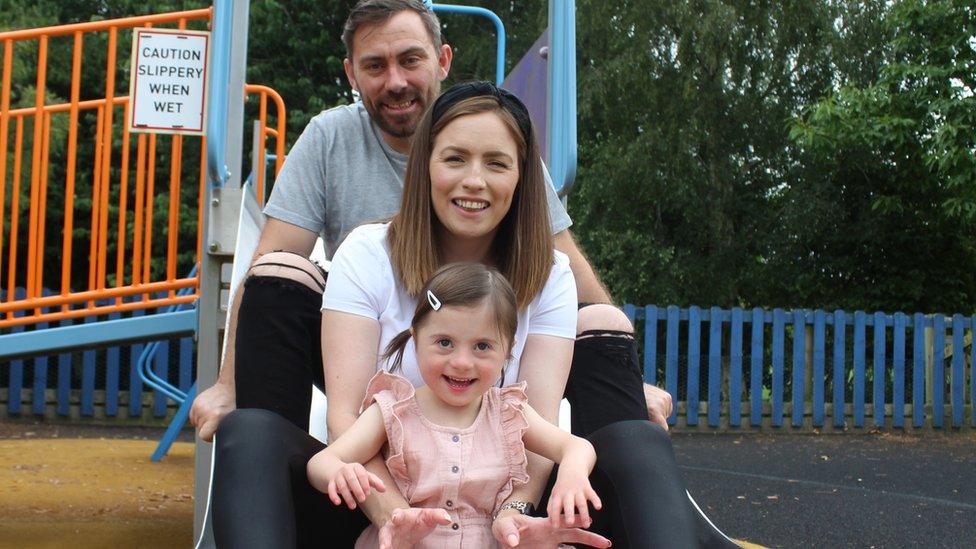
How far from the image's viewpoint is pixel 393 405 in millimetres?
1664

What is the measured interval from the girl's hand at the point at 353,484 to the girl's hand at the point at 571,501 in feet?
0.79

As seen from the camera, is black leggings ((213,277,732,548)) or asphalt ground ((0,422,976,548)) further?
asphalt ground ((0,422,976,548))

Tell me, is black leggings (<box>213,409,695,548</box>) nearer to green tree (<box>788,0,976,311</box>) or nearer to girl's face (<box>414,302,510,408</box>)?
girl's face (<box>414,302,510,408</box>)

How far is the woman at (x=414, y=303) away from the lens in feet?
5.14

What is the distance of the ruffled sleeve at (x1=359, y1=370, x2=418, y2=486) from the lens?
1.65m

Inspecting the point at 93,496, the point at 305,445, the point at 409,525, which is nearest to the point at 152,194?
the point at 93,496

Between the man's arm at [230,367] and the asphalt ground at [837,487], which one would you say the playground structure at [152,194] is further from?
the asphalt ground at [837,487]

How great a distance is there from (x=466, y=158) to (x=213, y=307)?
983mm

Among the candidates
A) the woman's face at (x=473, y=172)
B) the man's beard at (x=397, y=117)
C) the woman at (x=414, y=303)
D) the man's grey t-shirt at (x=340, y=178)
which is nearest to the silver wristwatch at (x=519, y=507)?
the woman at (x=414, y=303)

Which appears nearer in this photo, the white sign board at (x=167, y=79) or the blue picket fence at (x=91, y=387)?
the white sign board at (x=167, y=79)

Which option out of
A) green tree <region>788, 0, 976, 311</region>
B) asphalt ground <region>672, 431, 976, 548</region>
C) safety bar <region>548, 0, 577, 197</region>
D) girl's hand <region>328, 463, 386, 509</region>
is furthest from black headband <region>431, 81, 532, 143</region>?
green tree <region>788, 0, 976, 311</region>

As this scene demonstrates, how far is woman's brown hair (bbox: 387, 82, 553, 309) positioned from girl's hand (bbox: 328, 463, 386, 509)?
404 mm

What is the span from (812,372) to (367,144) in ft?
25.1

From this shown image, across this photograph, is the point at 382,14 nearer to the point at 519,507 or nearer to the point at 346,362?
the point at 346,362
